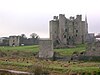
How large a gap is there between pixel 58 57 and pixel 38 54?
528 cm

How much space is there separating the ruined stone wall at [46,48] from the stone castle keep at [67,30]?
1492 cm

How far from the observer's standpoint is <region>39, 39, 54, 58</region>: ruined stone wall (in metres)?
67.3

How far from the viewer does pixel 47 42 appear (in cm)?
6731

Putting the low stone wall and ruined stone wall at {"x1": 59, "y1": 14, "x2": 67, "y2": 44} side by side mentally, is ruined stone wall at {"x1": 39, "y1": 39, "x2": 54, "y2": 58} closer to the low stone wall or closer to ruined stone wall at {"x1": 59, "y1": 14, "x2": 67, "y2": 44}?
the low stone wall

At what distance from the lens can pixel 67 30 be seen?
85000 mm

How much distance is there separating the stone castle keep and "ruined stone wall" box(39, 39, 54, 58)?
587 inches

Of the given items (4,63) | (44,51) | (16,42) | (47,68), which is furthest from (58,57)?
(16,42)

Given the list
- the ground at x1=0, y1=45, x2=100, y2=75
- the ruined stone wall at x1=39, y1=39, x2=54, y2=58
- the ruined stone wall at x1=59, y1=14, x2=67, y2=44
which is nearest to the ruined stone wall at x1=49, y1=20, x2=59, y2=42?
the ruined stone wall at x1=59, y1=14, x2=67, y2=44

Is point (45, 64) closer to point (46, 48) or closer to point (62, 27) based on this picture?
point (46, 48)

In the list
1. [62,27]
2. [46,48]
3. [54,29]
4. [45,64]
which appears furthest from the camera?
[54,29]

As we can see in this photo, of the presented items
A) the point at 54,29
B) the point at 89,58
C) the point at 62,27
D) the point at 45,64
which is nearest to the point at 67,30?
the point at 62,27

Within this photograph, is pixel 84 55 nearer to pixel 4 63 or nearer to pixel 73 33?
pixel 4 63

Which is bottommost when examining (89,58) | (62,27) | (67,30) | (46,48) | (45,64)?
(45,64)

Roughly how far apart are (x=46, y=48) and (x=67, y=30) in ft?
60.4
